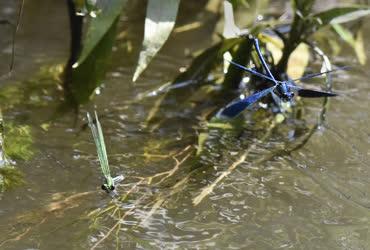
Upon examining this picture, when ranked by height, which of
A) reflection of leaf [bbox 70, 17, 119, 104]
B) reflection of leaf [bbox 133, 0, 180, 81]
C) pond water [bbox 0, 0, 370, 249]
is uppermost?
reflection of leaf [bbox 133, 0, 180, 81]

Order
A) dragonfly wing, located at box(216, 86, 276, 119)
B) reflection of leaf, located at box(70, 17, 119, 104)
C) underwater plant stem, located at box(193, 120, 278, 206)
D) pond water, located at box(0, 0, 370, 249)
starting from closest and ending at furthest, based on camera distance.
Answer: pond water, located at box(0, 0, 370, 249) < underwater plant stem, located at box(193, 120, 278, 206) < dragonfly wing, located at box(216, 86, 276, 119) < reflection of leaf, located at box(70, 17, 119, 104)

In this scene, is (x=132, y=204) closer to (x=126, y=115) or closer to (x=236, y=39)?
(x=126, y=115)

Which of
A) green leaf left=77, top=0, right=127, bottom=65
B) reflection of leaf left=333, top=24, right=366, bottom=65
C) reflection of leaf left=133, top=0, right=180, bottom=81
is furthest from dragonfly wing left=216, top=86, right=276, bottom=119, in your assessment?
reflection of leaf left=333, top=24, right=366, bottom=65

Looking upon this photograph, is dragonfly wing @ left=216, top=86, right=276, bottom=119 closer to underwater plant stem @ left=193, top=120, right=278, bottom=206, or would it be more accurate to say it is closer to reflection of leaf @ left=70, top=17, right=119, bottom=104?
underwater plant stem @ left=193, top=120, right=278, bottom=206

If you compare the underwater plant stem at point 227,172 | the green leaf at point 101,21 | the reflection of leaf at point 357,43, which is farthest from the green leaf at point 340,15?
the green leaf at point 101,21

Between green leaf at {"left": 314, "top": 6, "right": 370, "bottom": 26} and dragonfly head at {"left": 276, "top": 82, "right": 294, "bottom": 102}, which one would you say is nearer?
dragonfly head at {"left": 276, "top": 82, "right": 294, "bottom": 102}

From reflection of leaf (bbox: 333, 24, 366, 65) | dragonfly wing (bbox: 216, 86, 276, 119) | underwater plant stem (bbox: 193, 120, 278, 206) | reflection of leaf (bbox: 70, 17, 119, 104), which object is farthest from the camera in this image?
reflection of leaf (bbox: 333, 24, 366, 65)

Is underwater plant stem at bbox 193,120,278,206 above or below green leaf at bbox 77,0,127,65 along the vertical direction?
below
